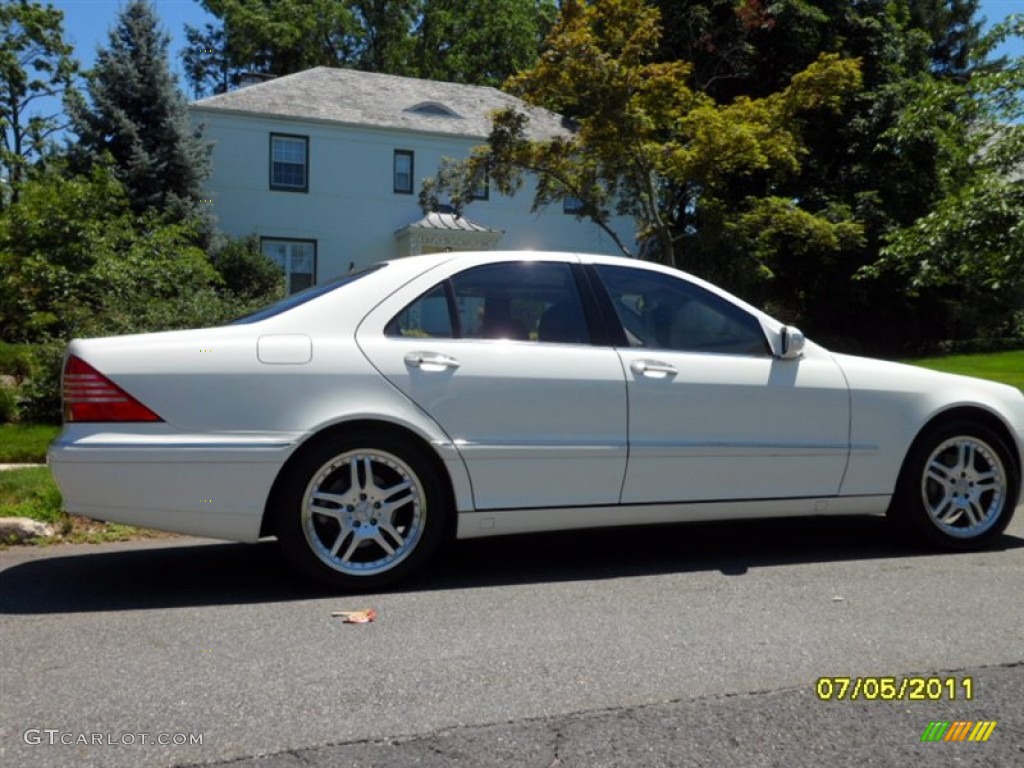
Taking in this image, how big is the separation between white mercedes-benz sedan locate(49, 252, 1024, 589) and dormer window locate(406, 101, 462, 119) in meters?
22.7

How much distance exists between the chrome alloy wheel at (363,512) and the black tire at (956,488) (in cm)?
276

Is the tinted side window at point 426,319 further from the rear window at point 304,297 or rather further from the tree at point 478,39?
the tree at point 478,39

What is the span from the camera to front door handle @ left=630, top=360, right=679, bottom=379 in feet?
16.1

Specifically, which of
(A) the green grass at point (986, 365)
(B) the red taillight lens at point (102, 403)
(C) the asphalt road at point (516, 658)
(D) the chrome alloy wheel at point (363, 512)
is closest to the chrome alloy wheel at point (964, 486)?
(C) the asphalt road at point (516, 658)

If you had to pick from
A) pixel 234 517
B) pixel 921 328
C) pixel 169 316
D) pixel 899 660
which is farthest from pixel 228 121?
pixel 899 660

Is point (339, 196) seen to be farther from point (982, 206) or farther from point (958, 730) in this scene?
point (958, 730)

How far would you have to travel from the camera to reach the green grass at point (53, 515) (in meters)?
5.90

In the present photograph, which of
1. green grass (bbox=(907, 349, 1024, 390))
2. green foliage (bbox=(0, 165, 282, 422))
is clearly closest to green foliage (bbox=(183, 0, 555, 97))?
green grass (bbox=(907, 349, 1024, 390))

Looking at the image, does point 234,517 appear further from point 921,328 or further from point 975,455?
point 921,328

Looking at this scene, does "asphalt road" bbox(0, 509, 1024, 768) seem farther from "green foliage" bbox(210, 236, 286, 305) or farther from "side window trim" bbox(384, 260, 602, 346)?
"green foliage" bbox(210, 236, 286, 305)

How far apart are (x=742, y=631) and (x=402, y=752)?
5.61ft

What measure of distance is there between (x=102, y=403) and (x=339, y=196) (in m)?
21.7

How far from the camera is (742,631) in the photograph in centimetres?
404

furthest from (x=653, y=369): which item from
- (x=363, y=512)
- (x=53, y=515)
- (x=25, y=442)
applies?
(x=25, y=442)
